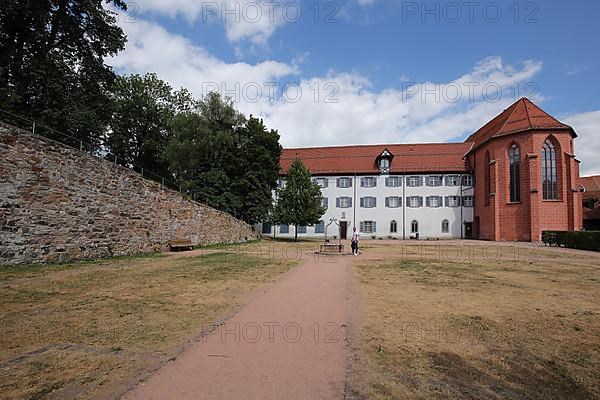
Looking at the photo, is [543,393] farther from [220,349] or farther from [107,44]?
[107,44]

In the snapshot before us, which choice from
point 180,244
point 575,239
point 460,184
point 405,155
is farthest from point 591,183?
point 180,244

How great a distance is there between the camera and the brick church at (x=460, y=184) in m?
39.7

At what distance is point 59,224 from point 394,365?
13.8 metres

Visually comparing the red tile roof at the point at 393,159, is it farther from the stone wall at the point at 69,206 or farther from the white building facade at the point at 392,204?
the stone wall at the point at 69,206

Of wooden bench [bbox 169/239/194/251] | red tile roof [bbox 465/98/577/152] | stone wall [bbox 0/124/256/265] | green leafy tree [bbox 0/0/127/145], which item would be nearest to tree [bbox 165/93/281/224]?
green leafy tree [bbox 0/0/127/145]

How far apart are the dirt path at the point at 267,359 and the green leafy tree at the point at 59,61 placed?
18.9 metres

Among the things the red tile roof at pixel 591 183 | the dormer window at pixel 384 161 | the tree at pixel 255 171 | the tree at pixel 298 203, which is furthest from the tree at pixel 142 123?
the red tile roof at pixel 591 183

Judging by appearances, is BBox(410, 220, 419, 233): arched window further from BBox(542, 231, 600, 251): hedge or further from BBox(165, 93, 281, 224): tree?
BBox(165, 93, 281, 224): tree

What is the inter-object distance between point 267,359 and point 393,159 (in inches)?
1986

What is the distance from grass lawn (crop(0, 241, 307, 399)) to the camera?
3904 mm

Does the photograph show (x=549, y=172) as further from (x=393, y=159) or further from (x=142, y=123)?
(x=142, y=123)

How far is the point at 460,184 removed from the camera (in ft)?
160

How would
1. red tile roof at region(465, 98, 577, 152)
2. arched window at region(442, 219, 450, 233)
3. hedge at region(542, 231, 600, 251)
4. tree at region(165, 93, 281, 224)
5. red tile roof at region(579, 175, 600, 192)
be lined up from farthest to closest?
red tile roof at region(579, 175, 600, 192)
arched window at region(442, 219, 450, 233)
red tile roof at region(465, 98, 577, 152)
tree at region(165, 93, 281, 224)
hedge at region(542, 231, 600, 251)

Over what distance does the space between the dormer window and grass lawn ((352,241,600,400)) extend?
4113cm
